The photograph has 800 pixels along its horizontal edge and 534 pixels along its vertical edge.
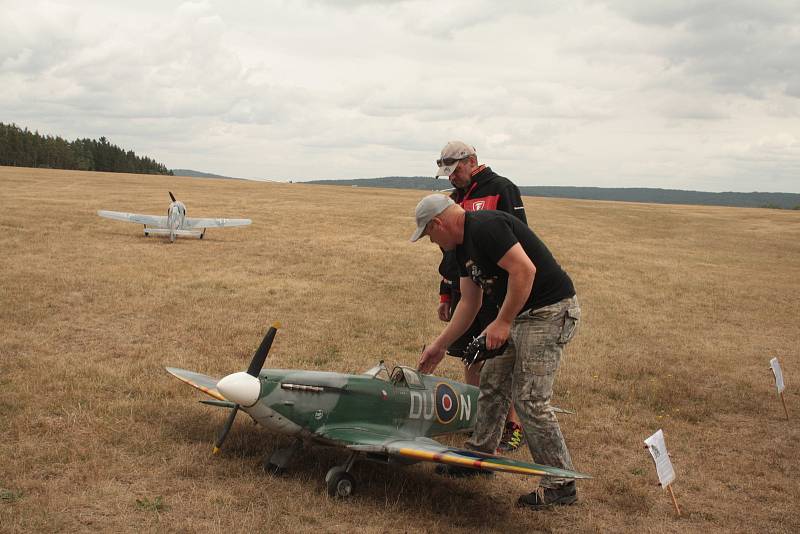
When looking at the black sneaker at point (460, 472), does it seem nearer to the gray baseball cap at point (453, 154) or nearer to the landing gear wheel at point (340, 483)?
the landing gear wheel at point (340, 483)

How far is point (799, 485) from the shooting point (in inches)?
252

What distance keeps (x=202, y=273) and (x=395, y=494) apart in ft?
36.3

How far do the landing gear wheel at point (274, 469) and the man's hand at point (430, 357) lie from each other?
1.50m

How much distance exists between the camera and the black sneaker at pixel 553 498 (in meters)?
5.60

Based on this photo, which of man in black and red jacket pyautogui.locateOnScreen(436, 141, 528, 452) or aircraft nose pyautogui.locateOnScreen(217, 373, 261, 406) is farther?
man in black and red jacket pyautogui.locateOnScreen(436, 141, 528, 452)

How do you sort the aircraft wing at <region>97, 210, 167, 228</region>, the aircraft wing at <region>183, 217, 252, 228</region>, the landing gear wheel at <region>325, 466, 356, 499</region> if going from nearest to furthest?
1. the landing gear wheel at <region>325, 466, 356, 499</region>
2. the aircraft wing at <region>97, 210, 167, 228</region>
3. the aircraft wing at <region>183, 217, 252, 228</region>

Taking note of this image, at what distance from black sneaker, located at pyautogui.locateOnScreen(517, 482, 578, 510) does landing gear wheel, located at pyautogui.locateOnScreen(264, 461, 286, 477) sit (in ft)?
6.74

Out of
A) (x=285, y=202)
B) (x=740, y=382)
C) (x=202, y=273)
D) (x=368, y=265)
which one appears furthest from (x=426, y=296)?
(x=285, y=202)

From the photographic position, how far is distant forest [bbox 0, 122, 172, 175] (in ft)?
317

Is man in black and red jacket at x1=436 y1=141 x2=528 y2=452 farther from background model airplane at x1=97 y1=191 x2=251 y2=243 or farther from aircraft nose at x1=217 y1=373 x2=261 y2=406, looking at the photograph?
background model airplane at x1=97 y1=191 x2=251 y2=243

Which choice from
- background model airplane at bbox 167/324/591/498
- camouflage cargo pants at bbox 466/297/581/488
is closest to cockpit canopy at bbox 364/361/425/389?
background model airplane at bbox 167/324/591/498

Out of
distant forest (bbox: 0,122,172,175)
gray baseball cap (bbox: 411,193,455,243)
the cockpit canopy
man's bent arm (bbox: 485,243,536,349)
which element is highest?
distant forest (bbox: 0,122,172,175)

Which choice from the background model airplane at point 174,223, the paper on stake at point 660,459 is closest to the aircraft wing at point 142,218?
the background model airplane at point 174,223

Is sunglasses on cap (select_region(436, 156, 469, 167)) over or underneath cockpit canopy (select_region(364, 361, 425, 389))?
over
